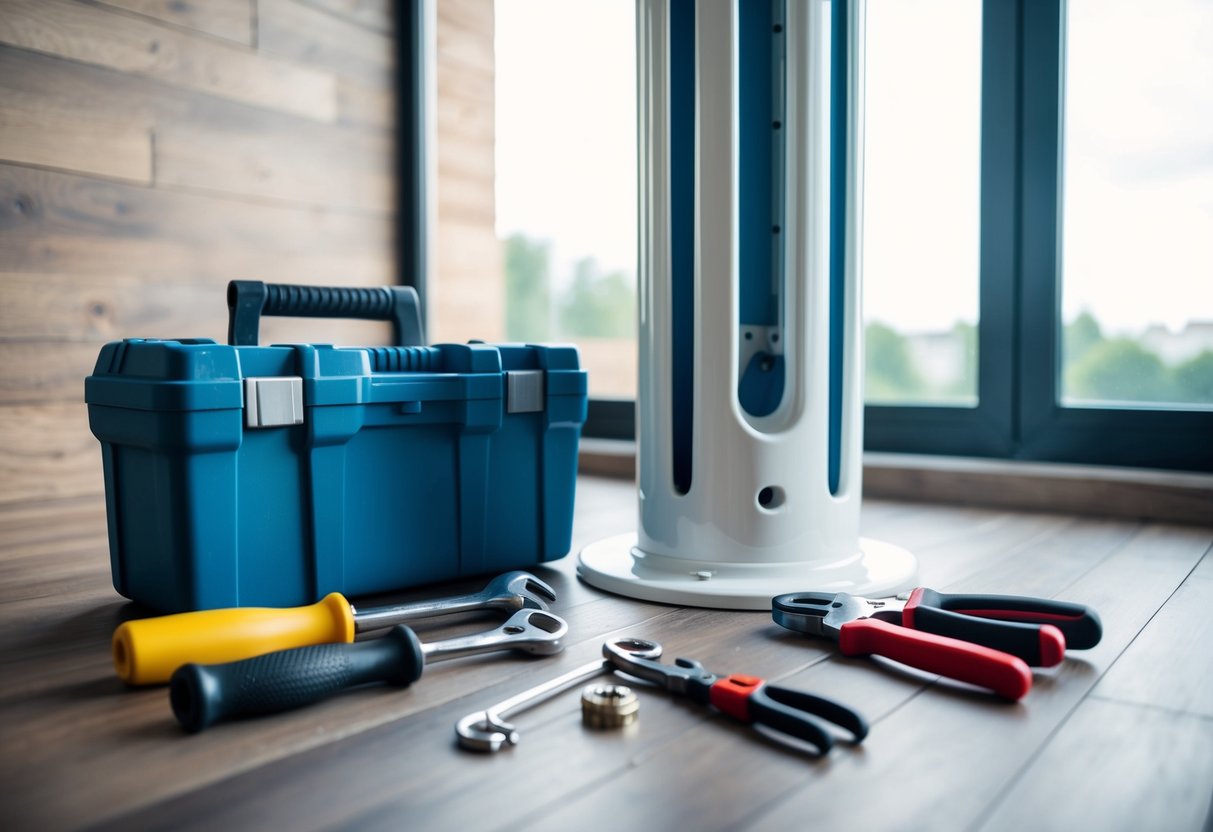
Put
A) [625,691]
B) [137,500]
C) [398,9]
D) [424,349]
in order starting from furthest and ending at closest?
1. [398,9]
2. [424,349]
3. [137,500]
4. [625,691]

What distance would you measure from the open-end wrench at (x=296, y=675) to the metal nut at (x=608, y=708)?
11cm

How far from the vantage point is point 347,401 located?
2.45 ft

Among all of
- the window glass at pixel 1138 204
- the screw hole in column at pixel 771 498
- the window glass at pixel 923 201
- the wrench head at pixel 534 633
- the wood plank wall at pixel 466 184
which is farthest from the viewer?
the wood plank wall at pixel 466 184

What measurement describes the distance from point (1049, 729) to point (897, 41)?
124cm

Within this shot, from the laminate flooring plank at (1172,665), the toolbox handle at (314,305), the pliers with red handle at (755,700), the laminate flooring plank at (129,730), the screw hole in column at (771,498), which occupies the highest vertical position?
the toolbox handle at (314,305)

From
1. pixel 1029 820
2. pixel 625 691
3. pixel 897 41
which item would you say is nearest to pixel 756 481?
pixel 625 691

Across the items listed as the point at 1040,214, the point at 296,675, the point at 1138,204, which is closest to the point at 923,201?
the point at 1040,214

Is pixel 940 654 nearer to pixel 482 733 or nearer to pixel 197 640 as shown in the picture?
pixel 482 733

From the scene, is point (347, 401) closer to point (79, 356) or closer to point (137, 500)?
point (137, 500)

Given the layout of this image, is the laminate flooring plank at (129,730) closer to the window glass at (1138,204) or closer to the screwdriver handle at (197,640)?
the screwdriver handle at (197,640)

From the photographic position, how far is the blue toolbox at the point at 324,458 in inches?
26.5

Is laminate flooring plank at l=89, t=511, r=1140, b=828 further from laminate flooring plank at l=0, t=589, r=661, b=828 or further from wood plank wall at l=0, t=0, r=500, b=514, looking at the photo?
wood plank wall at l=0, t=0, r=500, b=514

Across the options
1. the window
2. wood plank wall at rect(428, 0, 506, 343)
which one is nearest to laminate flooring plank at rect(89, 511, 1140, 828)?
the window

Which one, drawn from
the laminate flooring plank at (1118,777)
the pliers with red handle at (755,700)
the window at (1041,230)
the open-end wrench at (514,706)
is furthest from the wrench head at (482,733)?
the window at (1041,230)
